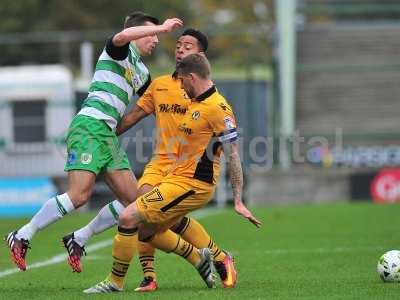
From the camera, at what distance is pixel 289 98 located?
95.9 ft

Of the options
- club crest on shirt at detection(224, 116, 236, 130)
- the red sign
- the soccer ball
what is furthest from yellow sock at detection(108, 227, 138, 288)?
the red sign

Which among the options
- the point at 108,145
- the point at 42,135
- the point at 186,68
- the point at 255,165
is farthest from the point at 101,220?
the point at 42,135

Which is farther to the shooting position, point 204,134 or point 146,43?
point 146,43

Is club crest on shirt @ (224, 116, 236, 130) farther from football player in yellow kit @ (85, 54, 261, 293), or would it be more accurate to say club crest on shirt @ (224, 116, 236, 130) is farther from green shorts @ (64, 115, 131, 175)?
green shorts @ (64, 115, 131, 175)

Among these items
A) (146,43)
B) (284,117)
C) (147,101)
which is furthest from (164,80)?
(284,117)

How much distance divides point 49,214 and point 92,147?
0.66 m

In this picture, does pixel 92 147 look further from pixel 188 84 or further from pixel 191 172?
pixel 188 84

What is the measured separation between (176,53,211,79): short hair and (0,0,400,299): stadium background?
7.61 m

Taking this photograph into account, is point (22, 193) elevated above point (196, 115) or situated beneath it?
situated beneath

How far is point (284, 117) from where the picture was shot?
1131 inches

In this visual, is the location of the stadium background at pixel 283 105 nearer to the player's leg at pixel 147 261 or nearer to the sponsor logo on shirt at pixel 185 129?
the player's leg at pixel 147 261

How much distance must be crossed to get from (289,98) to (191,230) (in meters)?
19.3

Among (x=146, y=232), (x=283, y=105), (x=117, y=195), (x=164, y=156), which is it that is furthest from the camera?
(x=283, y=105)

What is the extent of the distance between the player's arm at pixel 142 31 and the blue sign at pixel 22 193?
14562mm
